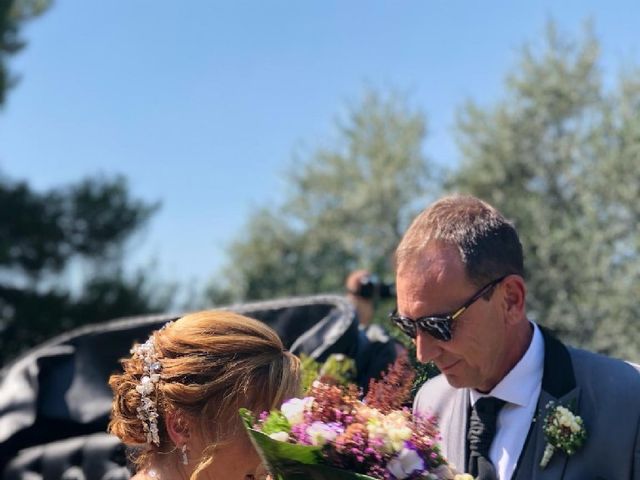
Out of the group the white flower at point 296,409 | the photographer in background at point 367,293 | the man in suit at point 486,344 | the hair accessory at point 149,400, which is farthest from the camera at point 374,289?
the white flower at point 296,409

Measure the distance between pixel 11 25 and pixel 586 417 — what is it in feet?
50.4

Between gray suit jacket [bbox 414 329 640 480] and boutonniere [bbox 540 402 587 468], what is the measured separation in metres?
0.02

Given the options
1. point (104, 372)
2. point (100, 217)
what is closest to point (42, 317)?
point (100, 217)

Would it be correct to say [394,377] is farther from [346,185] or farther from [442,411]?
[346,185]

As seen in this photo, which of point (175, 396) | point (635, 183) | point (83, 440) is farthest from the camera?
point (635, 183)

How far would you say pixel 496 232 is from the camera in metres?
2.65

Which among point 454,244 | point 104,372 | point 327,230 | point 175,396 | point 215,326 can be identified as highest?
point 454,244

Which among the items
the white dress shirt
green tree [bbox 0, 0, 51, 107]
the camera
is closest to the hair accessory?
the white dress shirt

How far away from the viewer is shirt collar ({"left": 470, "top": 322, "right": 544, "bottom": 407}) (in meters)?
2.63

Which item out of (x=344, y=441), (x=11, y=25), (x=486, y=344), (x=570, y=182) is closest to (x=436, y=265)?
(x=486, y=344)

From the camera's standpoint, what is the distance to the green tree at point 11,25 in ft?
49.7

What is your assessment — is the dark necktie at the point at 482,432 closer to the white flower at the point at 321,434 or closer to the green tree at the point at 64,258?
the white flower at the point at 321,434

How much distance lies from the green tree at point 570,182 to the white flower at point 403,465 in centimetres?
947

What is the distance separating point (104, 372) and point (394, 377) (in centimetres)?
339
